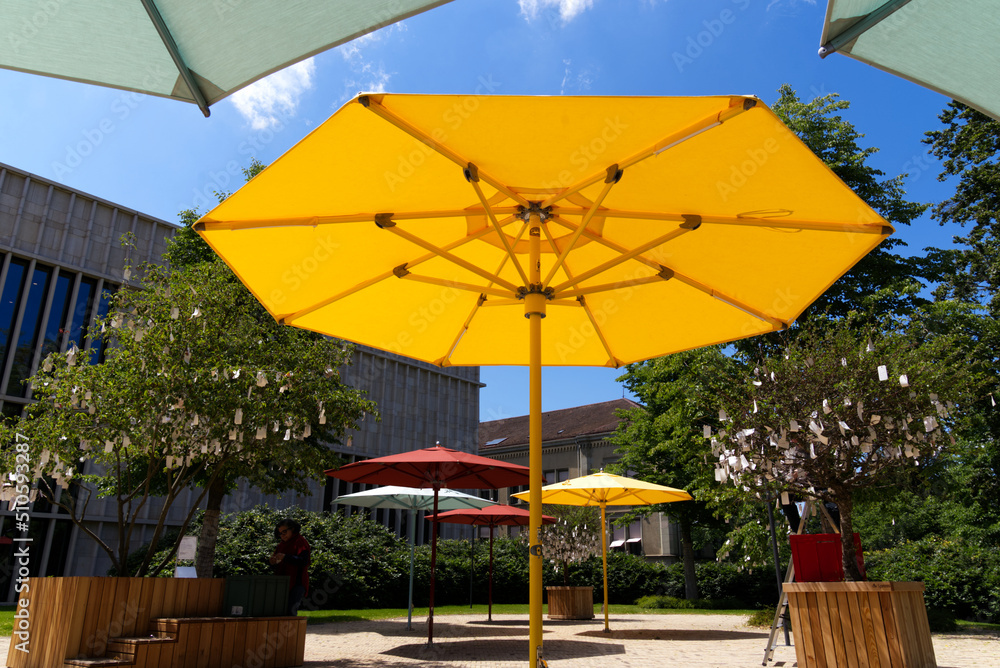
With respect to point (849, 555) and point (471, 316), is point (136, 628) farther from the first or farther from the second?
point (849, 555)

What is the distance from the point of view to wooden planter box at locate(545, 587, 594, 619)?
15648 millimetres

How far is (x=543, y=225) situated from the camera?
461 cm

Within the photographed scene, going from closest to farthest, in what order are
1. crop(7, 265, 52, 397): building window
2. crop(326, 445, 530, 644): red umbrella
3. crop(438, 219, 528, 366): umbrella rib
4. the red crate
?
1. crop(438, 219, 528, 366): umbrella rib
2. the red crate
3. crop(326, 445, 530, 644): red umbrella
4. crop(7, 265, 52, 397): building window

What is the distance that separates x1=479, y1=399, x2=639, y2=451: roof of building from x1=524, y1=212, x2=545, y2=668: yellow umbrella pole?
39572 mm

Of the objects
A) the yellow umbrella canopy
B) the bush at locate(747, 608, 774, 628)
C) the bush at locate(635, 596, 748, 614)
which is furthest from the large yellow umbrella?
the bush at locate(635, 596, 748, 614)

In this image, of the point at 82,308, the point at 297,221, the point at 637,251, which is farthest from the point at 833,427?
the point at 82,308

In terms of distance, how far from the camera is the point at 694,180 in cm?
380

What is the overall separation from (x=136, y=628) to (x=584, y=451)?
39.5m

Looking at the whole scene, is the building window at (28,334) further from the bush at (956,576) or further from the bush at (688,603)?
the bush at (956,576)

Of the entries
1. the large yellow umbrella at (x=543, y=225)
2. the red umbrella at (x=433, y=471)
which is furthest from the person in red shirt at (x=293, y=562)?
the large yellow umbrella at (x=543, y=225)

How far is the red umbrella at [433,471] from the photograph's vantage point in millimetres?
8844

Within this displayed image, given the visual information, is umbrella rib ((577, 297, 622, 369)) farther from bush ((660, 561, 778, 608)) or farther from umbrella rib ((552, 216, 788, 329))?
bush ((660, 561, 778, 608))

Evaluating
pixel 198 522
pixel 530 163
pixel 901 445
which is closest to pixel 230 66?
pixel 530 163

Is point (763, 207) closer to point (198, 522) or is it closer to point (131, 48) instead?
point (131, 48)
